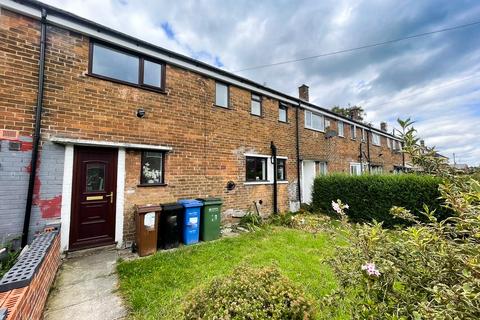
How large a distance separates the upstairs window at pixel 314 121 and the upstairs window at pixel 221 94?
614 centimetres

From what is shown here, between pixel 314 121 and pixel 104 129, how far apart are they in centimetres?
1172

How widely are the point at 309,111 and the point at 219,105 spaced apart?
7050mm

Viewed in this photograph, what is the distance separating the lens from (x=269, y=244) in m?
6.31

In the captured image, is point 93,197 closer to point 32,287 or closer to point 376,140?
point 32,287

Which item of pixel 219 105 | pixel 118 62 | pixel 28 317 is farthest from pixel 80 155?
pixel 219 105

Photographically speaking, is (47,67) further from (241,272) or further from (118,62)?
(241,272)

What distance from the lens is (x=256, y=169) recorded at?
10016 millimetres

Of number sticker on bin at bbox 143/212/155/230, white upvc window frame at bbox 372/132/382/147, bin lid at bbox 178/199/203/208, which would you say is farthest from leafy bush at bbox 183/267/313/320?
white upvc window frame at bbox 372/132/382/147

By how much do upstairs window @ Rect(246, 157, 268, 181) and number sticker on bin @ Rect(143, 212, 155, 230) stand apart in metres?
4.67

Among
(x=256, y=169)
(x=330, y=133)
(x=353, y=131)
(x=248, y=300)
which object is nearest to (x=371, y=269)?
(x=248, y=300)

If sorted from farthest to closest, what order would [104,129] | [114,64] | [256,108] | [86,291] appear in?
[256,108], [114,64], [104,129], [86,291]

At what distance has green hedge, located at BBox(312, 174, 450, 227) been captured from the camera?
8.41 m

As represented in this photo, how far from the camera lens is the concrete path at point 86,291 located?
3.20 metres

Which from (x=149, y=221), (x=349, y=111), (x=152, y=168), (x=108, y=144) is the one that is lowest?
(x=149, y=221)
